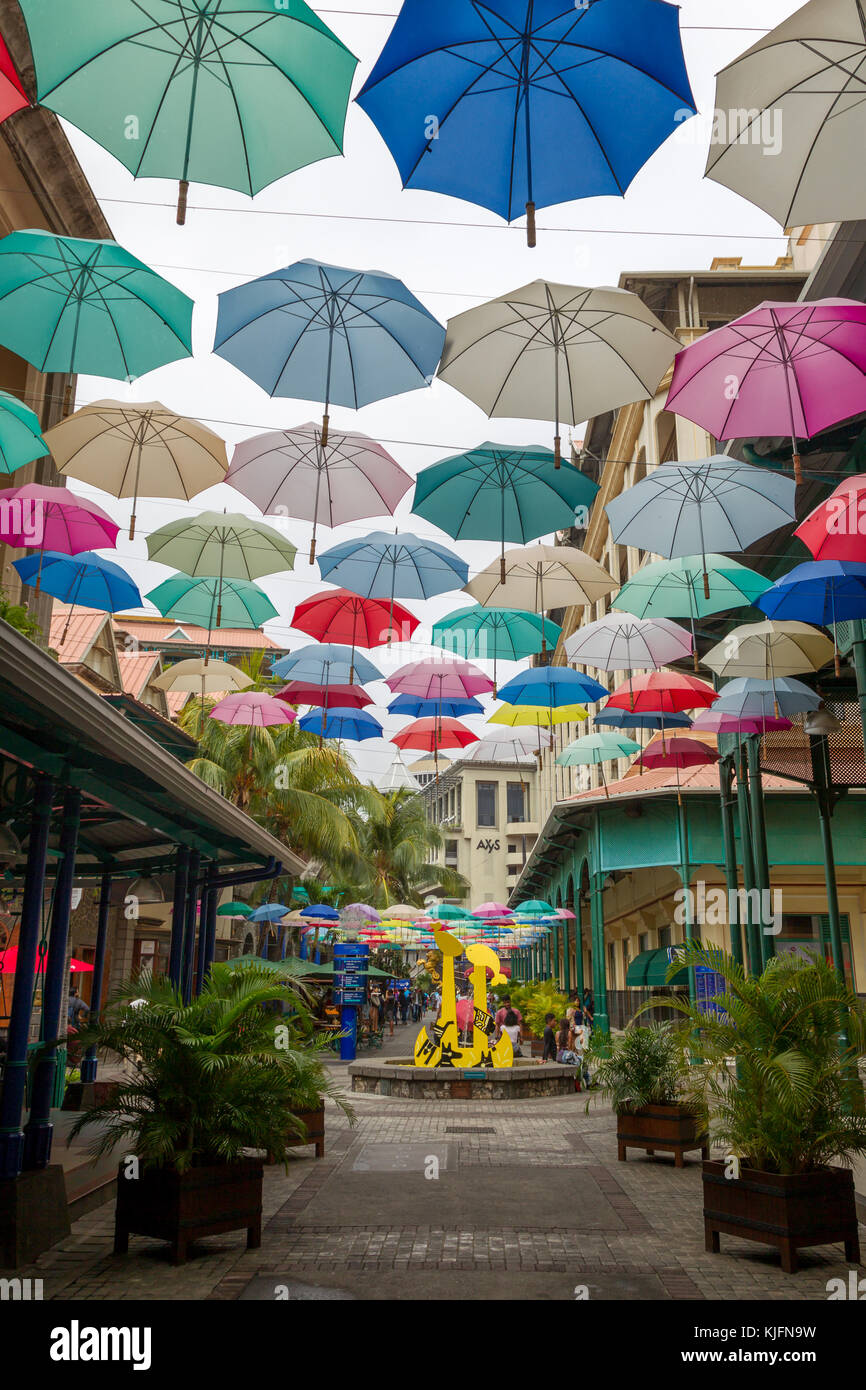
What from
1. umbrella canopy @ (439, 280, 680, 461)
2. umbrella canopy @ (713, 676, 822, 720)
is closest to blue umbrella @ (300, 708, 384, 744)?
umbrella canopy @ (713, 676, 822, 720)

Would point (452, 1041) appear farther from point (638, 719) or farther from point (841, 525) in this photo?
point (841, 525)

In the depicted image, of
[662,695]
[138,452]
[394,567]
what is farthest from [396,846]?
[138,452]

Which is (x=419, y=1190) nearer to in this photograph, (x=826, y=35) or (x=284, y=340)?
(x=284, y=340)

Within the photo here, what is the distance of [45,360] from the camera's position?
10.4 m

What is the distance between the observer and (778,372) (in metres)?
9.88

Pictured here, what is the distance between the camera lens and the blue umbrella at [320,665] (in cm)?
1666

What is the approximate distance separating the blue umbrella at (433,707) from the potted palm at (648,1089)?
7.50 meters

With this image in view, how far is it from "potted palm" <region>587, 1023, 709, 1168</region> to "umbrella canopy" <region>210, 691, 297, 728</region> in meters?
8.63

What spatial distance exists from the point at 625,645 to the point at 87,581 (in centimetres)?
800

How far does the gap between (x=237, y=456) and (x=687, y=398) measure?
5540mm

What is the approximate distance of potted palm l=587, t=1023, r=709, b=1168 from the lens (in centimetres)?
1181

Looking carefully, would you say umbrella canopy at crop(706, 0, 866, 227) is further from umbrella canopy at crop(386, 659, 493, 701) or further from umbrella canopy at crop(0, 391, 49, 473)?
umbrella canopy at crop(386, 659, 493, 701)

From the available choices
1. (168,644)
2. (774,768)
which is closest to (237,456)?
(774,768)

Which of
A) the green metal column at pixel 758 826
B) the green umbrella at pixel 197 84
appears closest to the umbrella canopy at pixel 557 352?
the green umbrella at pixel 197 84
